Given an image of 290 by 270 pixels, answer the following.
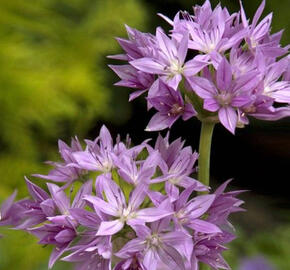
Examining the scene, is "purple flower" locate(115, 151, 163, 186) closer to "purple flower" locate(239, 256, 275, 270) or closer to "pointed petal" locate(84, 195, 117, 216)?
"pointed petal" locate(84, 195, 117, 216)

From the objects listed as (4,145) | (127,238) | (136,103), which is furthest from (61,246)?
(136,103)

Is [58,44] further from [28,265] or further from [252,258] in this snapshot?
[252,258]

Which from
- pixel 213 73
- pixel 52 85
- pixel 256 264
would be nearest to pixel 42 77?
pixel 52 85

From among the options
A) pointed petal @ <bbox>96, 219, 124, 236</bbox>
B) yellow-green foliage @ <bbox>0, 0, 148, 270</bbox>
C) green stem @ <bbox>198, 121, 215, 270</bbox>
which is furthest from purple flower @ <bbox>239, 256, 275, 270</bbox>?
pointed petal @ <bbox>96, 219, 124, 236</bbox>

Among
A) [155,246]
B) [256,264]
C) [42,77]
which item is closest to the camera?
[155,246]

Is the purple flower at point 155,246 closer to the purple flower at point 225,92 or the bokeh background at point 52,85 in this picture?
the purple flower at point 225,92

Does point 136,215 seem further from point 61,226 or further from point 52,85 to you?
point 52,85
